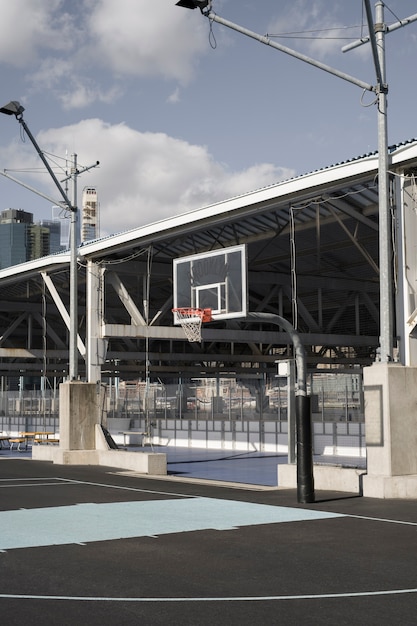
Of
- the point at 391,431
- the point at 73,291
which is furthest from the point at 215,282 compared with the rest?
the point at 391,431

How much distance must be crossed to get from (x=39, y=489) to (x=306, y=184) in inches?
454

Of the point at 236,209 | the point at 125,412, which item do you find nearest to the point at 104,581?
the point at 236,209

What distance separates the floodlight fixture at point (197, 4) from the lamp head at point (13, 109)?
11.6 meters

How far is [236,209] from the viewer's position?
28703 mm

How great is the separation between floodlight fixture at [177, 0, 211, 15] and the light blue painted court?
10.6 meters

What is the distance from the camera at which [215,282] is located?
2652 centimetres

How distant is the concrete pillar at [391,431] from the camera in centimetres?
1956

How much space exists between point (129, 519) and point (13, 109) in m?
17.0

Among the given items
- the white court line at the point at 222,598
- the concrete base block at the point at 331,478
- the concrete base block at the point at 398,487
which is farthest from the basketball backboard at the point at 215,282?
the white court line at the point at 222,598

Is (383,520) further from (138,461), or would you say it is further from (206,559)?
(138,461)

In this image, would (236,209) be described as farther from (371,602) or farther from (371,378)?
(371,602)

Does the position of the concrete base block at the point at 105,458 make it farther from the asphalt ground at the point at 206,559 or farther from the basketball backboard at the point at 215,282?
the asphalt ground at the point at 206,559

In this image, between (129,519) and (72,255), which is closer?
(129,519)

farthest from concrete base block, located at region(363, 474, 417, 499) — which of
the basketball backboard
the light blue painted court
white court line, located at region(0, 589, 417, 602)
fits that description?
white court line, located at region(0, 589, 417, 602)
